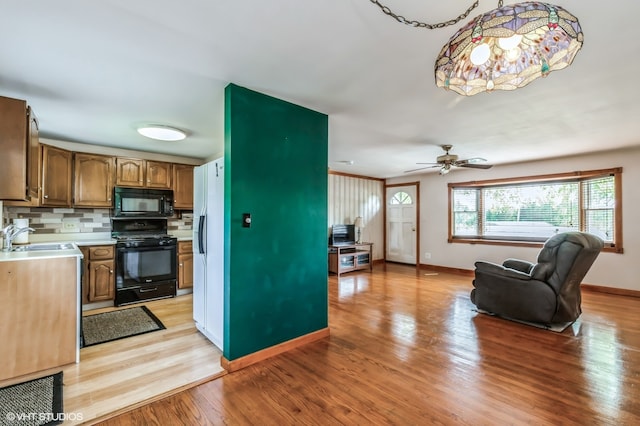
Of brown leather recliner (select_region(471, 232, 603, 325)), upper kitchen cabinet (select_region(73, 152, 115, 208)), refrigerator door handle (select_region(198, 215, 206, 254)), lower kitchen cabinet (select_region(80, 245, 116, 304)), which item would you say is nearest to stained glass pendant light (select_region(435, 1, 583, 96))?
refrigerator door handle (select_region(198, 215, 206, 254))

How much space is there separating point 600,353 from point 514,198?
12.7 ft

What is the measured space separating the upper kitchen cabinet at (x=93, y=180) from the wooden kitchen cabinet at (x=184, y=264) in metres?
1.18

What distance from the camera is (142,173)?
177 inches

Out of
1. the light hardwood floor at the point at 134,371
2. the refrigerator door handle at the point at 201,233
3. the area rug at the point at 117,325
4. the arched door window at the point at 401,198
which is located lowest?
the area rug at the point at 117,325

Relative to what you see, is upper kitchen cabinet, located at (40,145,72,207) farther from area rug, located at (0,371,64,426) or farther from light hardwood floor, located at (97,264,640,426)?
light hardwood floor, located at (97,264,640,426)

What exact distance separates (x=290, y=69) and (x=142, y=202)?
3.56m

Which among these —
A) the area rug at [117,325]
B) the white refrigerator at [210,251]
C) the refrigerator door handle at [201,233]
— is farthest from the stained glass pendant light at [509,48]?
the area rug at [117,325]

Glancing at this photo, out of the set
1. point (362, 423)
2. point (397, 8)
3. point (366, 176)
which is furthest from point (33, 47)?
point (366, 176)

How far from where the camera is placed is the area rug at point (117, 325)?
300cm

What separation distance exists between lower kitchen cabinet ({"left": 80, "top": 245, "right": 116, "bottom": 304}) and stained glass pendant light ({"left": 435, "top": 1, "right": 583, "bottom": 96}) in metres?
4.54

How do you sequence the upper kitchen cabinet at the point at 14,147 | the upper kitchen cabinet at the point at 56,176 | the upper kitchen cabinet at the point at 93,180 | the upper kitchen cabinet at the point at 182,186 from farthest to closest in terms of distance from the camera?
the upper kitchen cabinet at the point at 182,186, the upper kitchen cabinet at the point at 93,180, the upper kitchen cabinet at the point at 56,176, the upper kitchen cabinet at the point at 14,147

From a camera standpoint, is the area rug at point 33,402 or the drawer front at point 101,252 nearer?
the area rug at point 33,402

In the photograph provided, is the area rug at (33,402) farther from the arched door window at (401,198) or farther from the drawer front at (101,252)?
the arched door window at (401,198)

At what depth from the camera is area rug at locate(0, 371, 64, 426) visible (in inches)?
69.8
